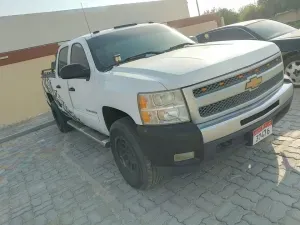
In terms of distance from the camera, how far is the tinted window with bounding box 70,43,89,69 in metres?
4.32

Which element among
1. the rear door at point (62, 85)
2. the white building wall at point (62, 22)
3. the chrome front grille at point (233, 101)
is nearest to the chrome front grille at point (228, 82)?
the chrome front grille at point (233, 101)

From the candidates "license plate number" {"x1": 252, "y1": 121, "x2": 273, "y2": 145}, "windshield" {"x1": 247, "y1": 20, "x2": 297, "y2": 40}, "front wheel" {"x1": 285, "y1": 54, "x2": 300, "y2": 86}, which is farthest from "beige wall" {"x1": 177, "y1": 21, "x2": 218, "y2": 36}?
"license plate number" {"x1": 252, "y1": 121, "x2": 273, "y2": 145}

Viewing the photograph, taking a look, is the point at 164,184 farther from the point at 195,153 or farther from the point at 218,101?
the point at 218,101

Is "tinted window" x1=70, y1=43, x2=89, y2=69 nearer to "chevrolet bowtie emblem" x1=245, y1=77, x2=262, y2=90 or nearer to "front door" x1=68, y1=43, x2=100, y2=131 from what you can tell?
"front door" x1=68, y1=43, x2=100, y2=131

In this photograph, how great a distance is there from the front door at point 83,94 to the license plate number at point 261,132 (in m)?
2.00

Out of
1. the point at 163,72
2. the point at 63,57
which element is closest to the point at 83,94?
Result: the point at 63,57

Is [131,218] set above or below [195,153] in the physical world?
below

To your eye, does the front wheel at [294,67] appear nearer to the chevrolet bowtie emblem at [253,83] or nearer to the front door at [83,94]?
the chevrolet bowtie emblem at [253,83]

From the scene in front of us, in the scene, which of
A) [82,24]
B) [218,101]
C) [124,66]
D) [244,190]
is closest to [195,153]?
[218,101]

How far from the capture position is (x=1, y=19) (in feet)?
45.8

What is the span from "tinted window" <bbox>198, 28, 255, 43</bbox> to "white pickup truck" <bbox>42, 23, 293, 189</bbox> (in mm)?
3460

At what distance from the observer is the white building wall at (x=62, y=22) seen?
47.4 ft

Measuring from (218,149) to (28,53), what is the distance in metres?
9.49

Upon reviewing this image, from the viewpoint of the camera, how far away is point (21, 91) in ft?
35.2
